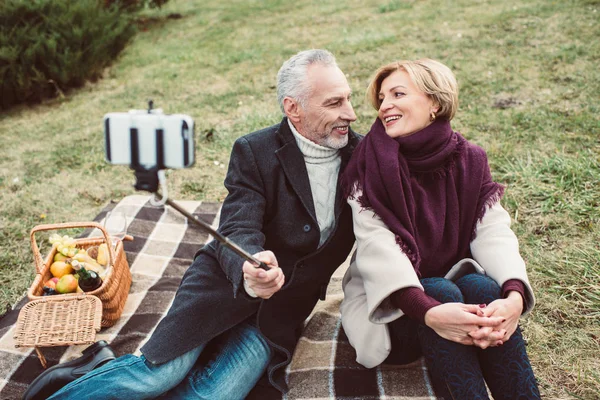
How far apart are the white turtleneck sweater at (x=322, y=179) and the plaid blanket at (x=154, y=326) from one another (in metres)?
0.68

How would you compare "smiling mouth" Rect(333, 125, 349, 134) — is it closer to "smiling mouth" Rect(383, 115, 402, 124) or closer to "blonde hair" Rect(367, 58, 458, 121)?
"smiling mouth" Rect(383, 115, 402, 124)

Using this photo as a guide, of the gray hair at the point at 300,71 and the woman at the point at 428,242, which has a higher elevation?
the gray hair at the point at 300,71

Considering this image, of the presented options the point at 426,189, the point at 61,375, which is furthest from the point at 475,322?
the point at 61,375

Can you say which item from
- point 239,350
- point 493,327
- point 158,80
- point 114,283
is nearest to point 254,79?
point 158,80

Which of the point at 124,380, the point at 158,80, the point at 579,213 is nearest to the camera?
the point at 124,380

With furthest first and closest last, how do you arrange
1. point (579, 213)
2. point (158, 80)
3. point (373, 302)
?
point (158, 80), point (579, 213), point (373, 302)

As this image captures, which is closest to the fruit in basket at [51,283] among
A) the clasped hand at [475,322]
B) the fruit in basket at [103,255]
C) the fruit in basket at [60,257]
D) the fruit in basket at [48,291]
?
the fruit in basket at [48,291]

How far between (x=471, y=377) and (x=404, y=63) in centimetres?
145

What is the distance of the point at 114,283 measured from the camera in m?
3.07

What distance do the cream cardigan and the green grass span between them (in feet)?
2.78

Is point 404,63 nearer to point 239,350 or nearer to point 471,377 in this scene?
point 471,377

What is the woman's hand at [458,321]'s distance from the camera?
1.92 meters

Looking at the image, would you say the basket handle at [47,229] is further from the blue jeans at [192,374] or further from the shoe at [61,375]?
the blue jeans at [192,374]

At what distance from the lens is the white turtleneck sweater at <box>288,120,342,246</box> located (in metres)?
2.53
